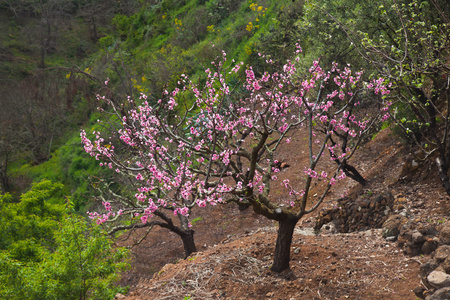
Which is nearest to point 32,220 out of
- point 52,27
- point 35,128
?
point 35,128

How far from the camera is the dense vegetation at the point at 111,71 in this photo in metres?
6.74

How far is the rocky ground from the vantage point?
17.4ft

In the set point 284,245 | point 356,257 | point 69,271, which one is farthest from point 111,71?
point 356,257

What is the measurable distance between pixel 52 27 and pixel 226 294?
4751 centimetres

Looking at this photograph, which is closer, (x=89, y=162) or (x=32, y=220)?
(x=32, y=220)

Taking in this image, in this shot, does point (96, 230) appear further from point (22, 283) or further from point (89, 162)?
point (89, 162)

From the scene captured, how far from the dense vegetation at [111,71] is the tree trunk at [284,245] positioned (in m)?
3.08

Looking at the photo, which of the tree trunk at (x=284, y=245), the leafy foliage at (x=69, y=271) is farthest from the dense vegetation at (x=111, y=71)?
the tree trunk at (x=284, y=245)

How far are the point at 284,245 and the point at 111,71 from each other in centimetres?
2935

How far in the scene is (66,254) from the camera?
6.32 meters

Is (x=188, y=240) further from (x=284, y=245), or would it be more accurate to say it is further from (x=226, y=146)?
(x=226, y=146)

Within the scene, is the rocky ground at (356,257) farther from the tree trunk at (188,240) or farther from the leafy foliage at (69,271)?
the tree trunk at (188,240)

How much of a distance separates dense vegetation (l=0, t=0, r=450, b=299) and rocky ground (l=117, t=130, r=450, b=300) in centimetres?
89

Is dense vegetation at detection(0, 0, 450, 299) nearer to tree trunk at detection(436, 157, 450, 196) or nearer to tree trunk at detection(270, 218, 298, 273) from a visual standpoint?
tree trunk at detection(436, 157, 450, 196)
